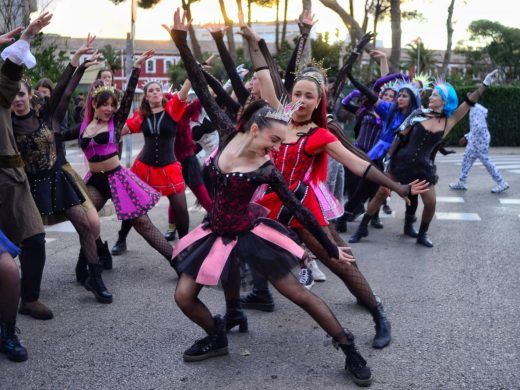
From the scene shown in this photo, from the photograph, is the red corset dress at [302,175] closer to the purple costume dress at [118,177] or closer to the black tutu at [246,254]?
the black tutu at [246,254]

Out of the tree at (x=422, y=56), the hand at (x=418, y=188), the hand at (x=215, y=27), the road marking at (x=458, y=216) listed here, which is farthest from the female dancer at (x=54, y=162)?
the tree at (x=422, y=56)

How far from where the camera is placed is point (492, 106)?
22875 millimetres

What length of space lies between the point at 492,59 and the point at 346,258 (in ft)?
233

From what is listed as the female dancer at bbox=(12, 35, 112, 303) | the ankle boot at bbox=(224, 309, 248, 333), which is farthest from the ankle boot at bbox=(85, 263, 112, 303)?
the ankle boot at bbox=(224, 309, 248, 333)

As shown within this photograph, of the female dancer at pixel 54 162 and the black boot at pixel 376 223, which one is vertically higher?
the female dancer at pixel 54 162

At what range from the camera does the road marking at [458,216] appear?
364 inches

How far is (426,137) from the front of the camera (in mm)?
7426

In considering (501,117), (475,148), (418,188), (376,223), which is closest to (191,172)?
(376,223)

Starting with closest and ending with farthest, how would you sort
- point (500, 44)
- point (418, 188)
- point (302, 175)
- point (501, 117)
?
point (418, 188) < point (302, 175) < point (501, 117) < point (500, 44)

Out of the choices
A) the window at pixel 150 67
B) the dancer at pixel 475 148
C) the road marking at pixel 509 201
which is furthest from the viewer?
the window at pixel 150 67

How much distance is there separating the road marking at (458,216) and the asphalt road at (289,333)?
6.34ft

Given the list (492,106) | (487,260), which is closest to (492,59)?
(492,106)

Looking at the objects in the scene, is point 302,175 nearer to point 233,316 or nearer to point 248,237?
point 248,237

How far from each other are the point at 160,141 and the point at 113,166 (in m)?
0.88
